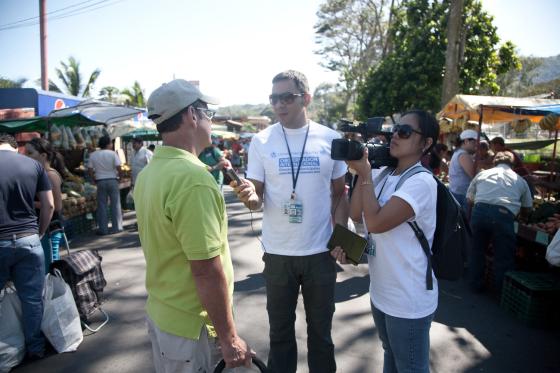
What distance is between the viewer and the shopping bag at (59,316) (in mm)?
3162

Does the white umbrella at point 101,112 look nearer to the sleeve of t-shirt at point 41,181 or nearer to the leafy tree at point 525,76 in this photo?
the sleeve of t-shirt at point 41,181

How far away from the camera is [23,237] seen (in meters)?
2.92

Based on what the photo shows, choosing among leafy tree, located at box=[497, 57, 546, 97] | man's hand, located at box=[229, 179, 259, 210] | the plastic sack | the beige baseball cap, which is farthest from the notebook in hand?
leafy tree, located at box=[497, 57, 546, 97]

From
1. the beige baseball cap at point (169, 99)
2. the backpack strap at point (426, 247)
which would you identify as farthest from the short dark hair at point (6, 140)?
the backpack strap at point (426, 247)

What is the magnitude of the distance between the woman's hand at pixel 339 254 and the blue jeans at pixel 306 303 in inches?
7.6

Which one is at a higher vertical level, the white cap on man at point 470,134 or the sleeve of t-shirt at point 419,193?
the white cap on man at point 470,134

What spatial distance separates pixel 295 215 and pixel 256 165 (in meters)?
0.42

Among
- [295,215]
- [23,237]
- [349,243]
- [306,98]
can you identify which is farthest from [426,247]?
[23,237]

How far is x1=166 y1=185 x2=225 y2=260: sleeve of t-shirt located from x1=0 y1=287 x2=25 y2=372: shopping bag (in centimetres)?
251

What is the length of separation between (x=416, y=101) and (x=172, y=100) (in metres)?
15.0

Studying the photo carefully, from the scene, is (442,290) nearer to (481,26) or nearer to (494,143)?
(494,143)

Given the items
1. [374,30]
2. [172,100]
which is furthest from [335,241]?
[374,30]

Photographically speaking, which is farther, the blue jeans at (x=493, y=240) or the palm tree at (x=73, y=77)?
the palm tree at (x=73, y=77)

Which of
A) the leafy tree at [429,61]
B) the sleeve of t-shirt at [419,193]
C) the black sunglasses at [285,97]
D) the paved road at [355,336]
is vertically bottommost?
the paved road at [355,336]
